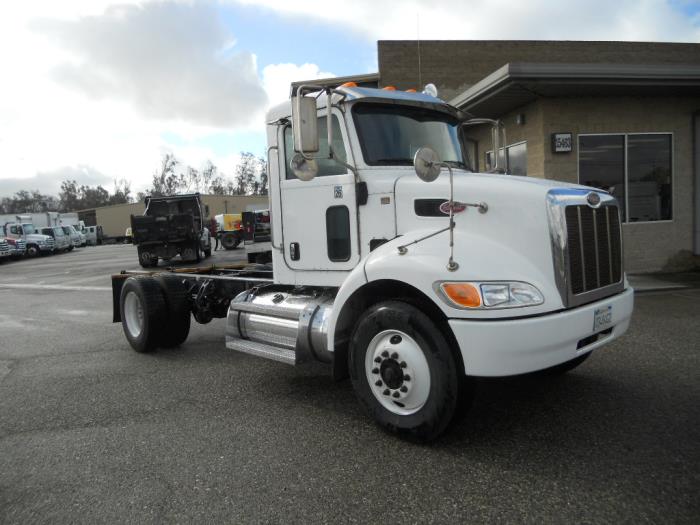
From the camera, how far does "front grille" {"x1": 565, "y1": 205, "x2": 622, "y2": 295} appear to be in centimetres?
347

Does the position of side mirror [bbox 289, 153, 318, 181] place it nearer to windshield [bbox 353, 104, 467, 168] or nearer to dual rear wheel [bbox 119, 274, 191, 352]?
windshield [bbox 353, 104, 467, 168]

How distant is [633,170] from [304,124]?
31.5 feet

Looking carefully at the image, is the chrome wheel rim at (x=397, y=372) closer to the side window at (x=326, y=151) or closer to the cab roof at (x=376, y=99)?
the side window at (x=326, y=151)

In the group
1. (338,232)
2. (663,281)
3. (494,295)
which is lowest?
(663,281)

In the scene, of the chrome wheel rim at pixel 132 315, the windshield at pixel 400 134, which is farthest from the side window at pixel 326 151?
the chrome wheel rim at pixel 132 315

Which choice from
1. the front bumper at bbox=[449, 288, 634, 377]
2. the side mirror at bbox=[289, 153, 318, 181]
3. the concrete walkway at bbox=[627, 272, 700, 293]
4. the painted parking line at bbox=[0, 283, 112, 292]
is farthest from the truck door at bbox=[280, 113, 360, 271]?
the painted parking line at bbox=[0, 283, 112, 292]

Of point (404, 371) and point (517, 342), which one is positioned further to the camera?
point (404, 371)

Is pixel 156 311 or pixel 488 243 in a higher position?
pixel 488 243

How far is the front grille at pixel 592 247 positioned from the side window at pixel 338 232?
5.67 feet

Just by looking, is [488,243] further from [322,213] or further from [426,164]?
[322,213]

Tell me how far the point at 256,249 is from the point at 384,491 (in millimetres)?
3925

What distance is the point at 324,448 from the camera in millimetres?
3635

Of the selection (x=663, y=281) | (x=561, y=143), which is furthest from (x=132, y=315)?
(x=663, y=281)

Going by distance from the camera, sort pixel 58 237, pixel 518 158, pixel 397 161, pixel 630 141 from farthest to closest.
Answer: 1. pixel 58 237
2. pixel 518 158
3. pixel 630 141
4. pixel 397 161
